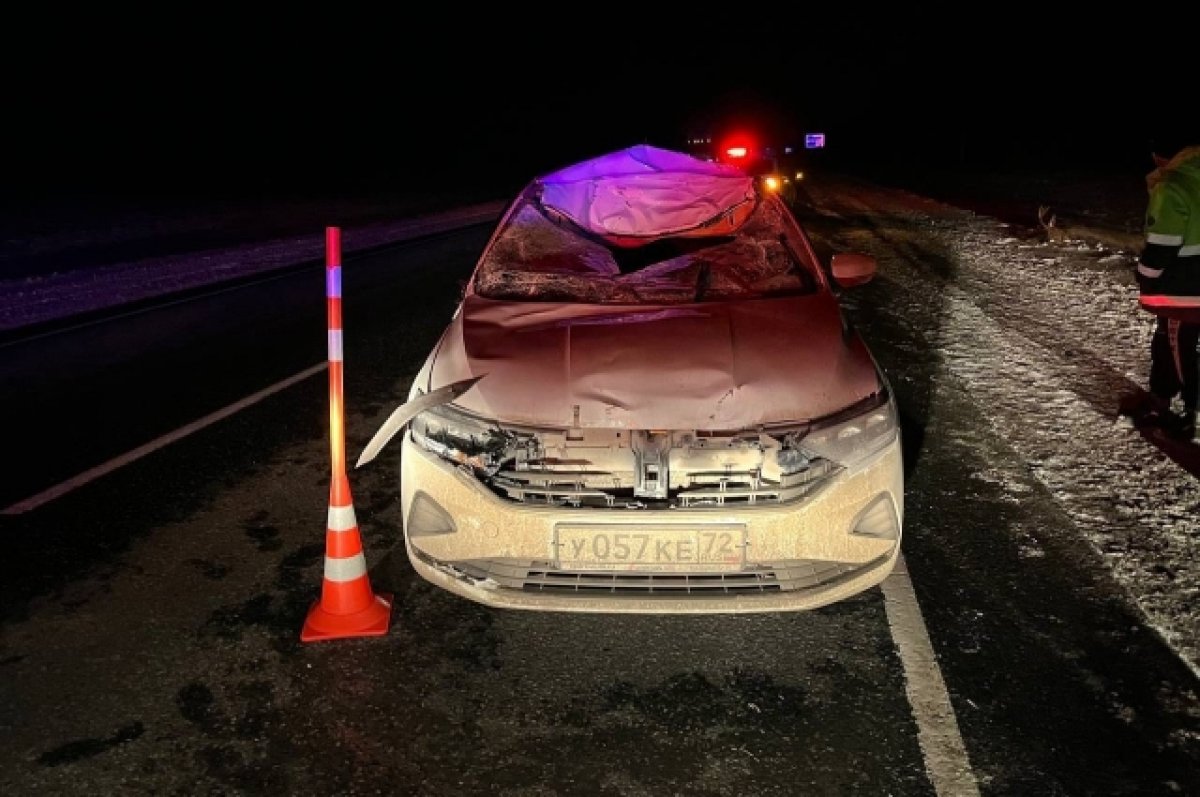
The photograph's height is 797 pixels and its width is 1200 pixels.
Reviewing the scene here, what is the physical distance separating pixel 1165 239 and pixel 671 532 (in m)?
3.96

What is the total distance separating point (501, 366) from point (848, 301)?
746 cm

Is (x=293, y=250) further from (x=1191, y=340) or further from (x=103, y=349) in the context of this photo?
(x=1191, y=340)

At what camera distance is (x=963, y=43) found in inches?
3794

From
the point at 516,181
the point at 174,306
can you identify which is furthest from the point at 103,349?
the point at 516,181

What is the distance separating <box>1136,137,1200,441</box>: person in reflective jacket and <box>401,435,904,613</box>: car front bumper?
319 cm

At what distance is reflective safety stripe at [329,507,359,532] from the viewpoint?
3676 mm

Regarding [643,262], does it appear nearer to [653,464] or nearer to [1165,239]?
[653,464]

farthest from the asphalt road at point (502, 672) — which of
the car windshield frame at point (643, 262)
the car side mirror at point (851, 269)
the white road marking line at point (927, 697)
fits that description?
the car windshield frame at point (643, 262)

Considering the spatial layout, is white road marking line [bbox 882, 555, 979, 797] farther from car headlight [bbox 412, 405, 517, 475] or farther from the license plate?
car headlight [bbox 412, 405, 517, 475]

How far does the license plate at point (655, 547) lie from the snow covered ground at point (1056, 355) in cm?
166

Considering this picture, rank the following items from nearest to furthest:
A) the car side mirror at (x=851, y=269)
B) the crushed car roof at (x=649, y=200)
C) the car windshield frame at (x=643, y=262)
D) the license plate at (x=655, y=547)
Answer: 1. the license plate at (x=655, y=547)
2. the car windshield frame at (x=643, y=262)
3. the car side mirror at (x=851, y=269)
4. the crushed car roof at (x=649, y=200)

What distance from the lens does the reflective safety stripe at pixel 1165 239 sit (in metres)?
5.49

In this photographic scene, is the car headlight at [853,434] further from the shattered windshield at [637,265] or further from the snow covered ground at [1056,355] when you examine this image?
the snow covered ground at [1056,355]

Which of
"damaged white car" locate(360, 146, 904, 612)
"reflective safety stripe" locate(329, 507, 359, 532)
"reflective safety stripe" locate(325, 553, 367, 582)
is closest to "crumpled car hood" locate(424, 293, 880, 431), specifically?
"damaged white car" locate(360, 146, 904, 612)
